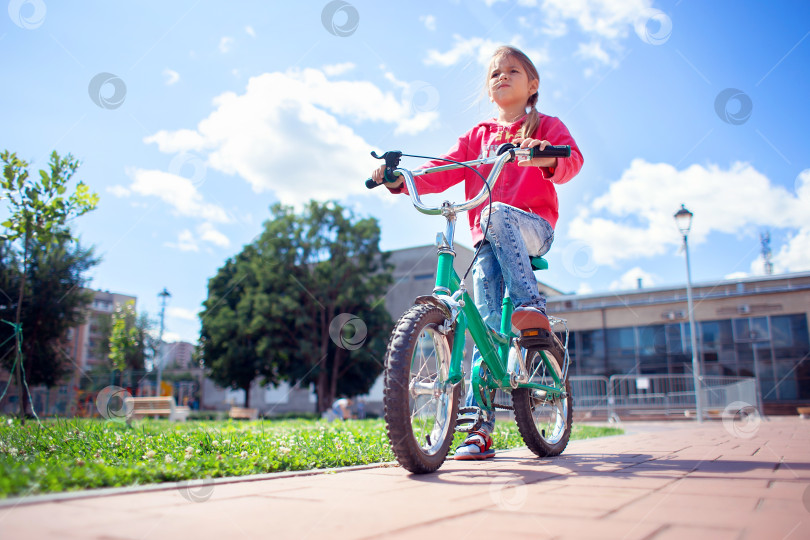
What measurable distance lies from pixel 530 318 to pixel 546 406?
85 cm

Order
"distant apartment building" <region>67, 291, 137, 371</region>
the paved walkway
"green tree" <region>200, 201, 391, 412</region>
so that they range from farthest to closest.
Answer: "distant apartment building" <region>67, 291, 137, 371</region> < "green tree" <region>200, 201, 391, 412</region> < the paved walkway

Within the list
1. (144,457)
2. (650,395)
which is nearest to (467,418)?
(144,457)

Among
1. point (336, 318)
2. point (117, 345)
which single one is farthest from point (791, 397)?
point (117, 345)

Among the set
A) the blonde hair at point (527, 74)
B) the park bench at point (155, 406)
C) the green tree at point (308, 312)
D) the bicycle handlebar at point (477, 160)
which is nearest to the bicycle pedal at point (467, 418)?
the bicycle handlebar at point (477, 160)

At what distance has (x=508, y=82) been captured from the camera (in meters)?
3.45

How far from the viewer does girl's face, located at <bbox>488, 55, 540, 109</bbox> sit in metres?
3.46

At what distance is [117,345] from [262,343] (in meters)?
9.00

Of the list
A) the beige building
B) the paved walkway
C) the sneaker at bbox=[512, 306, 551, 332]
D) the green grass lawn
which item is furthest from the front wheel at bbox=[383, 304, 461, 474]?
the beige building

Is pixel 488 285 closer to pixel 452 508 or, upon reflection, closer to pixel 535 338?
pixel 535 338

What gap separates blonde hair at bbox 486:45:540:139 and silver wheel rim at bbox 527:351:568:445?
133 cm

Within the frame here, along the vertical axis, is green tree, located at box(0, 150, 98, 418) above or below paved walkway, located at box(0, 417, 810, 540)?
above

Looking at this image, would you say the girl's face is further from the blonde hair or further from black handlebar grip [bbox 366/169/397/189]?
black handlebar grip [bbox 366/169/397/189]

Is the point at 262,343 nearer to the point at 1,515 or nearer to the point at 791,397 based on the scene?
the point at 791,397

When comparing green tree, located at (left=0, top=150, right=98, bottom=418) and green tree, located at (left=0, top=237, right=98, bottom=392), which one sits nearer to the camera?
green tree, located at (left=0, top=150, right=98, bottom=418)
